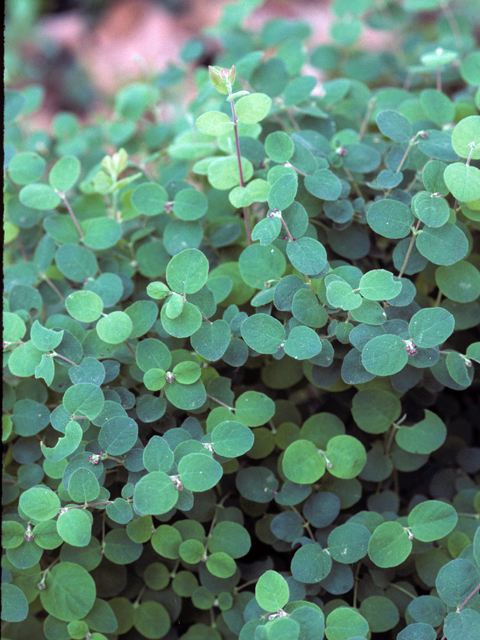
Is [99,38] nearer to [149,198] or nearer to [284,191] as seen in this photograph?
[149,198]

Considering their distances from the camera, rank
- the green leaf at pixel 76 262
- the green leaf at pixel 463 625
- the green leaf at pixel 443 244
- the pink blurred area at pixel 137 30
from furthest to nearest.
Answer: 1. the pink blurred area at pixel 137 30
2. the green leaf at pixel 76 262
3. the green leaf at pixel 443 244
4. the green leaf at pixel 463 625

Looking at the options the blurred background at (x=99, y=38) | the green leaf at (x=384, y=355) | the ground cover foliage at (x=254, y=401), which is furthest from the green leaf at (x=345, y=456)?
the blurred background at (x=99, y=38)

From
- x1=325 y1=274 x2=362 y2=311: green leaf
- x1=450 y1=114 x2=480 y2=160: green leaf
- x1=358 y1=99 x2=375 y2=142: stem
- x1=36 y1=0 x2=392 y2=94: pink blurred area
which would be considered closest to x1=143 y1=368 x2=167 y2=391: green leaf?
x1=325 y1=274 x2=362 y2=311: green leaf

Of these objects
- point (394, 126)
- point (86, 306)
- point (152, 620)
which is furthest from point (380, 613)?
point (394, 126)

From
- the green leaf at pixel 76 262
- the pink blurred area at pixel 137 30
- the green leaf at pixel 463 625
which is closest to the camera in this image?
the green leaf at pixel 463 625

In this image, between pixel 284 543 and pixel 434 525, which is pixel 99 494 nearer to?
pixel 284 543

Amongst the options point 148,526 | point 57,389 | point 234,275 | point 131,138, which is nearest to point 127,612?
point 148,526

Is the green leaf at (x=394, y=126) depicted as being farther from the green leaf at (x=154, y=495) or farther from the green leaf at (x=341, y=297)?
the green leaf at (x=154, y=495)

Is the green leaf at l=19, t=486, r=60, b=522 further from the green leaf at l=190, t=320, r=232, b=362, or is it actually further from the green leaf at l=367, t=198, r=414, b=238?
the green leaf at l=367, t=198, r=414, b=238
